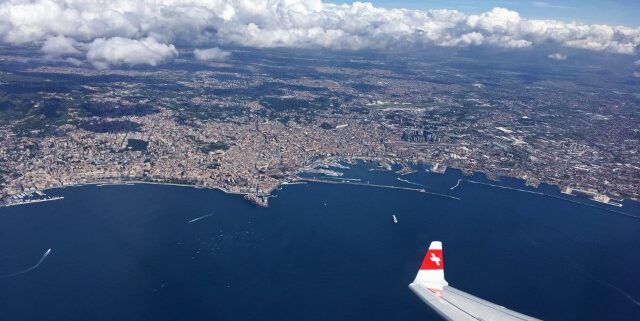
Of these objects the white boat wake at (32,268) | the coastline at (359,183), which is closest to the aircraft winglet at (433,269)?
the coastline at (359,183)

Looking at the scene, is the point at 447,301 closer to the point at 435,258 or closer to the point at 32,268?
the point at 435,258

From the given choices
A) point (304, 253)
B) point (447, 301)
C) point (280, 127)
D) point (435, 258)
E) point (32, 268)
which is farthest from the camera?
point (280, 127)

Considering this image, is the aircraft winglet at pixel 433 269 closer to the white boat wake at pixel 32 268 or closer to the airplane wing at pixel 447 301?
the airplane wing at pixel 447 301

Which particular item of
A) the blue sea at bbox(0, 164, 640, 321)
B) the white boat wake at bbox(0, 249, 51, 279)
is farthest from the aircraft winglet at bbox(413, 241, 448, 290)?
the white boat wake at bbox(0, 249, 51, 279)

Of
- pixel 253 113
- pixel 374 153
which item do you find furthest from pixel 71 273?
Result: pixel 253 113

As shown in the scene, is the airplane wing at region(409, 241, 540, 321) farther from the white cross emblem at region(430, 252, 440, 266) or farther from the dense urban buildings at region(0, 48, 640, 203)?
the dense urban buildings at region(0, 48, 640, 203)

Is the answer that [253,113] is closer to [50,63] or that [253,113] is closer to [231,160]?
[231,160]

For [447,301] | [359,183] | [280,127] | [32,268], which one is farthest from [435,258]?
[280,127]
